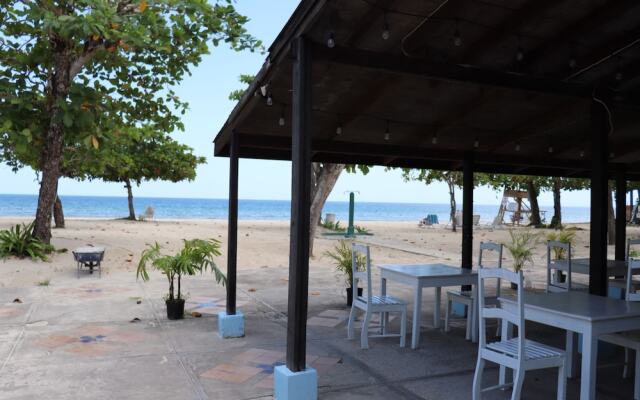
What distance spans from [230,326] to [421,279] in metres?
2.03

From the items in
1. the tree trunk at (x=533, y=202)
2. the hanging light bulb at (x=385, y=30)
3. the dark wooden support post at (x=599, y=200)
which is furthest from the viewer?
the tree trunk at (x=533, y=202)

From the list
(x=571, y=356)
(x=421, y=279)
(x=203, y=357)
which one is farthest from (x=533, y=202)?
(x=203, y=357)

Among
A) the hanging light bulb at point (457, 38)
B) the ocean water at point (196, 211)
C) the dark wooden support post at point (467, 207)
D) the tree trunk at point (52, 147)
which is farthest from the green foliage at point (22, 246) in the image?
the ocean water at point (196, 211)

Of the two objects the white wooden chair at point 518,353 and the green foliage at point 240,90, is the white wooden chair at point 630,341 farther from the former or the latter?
the green foliage at point 240,90

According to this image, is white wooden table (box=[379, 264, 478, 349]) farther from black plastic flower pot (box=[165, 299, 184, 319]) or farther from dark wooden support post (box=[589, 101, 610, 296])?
black plastic flower pot (box=[165, 299, 184, 319])

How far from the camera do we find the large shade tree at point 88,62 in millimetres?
8711

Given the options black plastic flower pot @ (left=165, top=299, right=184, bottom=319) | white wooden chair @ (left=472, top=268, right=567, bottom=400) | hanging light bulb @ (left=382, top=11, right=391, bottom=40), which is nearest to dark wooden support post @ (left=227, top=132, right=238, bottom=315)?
black plastic flower pot @ (left=165, top=299, right=184, bottom=319)

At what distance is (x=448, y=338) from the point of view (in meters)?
5.45

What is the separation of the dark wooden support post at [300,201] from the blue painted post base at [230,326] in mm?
1848

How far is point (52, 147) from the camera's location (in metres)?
10.7

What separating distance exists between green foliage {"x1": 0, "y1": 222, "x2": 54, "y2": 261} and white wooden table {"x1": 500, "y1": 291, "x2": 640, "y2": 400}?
958 centimetres

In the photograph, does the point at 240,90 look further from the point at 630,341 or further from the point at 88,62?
the point at 630,341

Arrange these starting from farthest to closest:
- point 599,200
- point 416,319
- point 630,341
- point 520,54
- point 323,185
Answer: point 323,185 → point 416,319 → point 599,200 → point 520,54 → point 630,341

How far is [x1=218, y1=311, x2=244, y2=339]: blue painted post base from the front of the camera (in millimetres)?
5348
